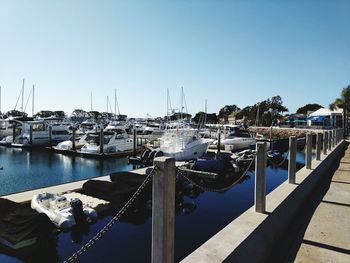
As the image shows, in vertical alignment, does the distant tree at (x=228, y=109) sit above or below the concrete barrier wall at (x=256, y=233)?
above

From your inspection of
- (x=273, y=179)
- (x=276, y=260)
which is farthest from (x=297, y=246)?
(x=273, y=179)

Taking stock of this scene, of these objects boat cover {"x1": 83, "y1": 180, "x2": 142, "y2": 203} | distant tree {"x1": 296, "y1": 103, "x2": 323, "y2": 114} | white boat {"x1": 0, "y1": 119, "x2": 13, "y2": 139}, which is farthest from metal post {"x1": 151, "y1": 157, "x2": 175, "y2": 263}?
distant tree {"x1": 296, "y1": 103, "x2": 323, "y2": 114}

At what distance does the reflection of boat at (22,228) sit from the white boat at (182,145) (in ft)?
60.1

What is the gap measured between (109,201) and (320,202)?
7098 mm

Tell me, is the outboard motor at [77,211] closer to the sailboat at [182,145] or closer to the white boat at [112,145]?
the sailboat at [182,145]

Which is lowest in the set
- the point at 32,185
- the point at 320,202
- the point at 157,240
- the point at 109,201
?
the point at 32,185

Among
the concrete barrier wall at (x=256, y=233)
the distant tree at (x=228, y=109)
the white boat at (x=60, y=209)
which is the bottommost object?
the white boat at (x=60, y=209)

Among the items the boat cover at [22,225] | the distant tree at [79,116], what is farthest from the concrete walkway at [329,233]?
the distant tree at [79,116]

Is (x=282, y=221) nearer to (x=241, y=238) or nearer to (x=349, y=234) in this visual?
(x=349, y=234)

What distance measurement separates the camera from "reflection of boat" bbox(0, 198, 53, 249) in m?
7.57

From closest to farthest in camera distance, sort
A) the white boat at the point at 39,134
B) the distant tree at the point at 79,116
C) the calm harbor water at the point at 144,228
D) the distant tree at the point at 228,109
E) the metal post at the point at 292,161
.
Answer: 1. the calm harbor water at the point at 144,228
2. the metal post at the point at 292,161
3. the white boat at the point at 39,134
4. the distant tree at the point at 79,116
5. the distant tree at the point at 228,109

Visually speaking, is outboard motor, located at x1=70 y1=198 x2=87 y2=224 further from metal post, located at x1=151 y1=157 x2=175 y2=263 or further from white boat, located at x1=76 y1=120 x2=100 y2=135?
white boat, located at x1=76 y1=120 x2=100 y2=135

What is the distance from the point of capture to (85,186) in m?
11.9

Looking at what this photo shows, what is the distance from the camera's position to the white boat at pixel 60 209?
29.5ft
